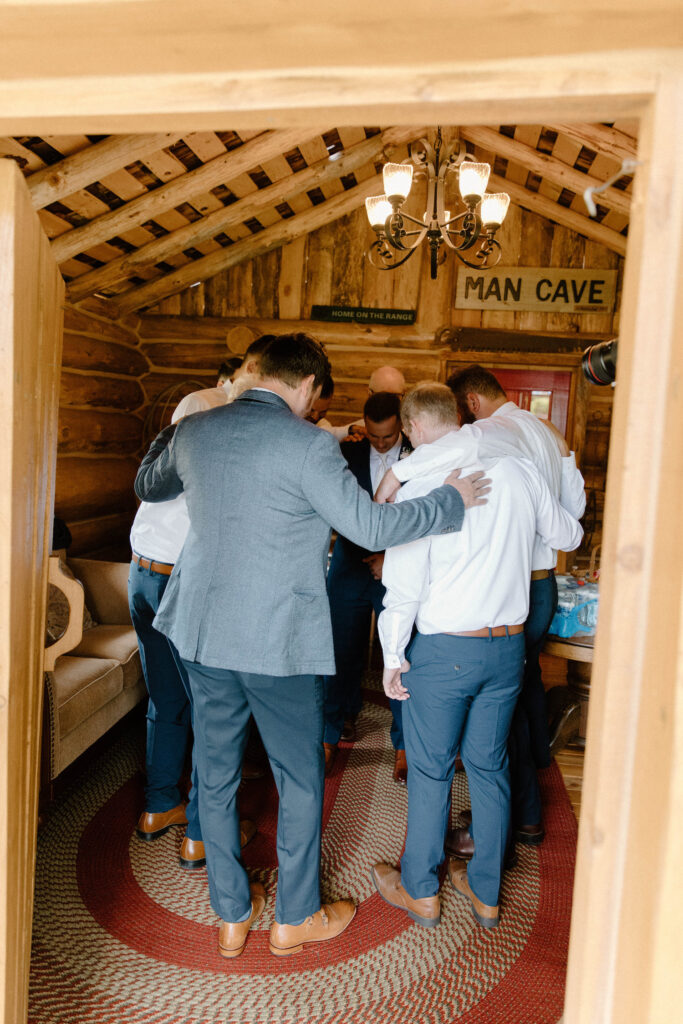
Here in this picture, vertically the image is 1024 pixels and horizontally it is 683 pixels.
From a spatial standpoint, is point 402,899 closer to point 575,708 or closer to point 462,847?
point 462,847

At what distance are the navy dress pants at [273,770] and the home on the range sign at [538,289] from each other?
5.05m

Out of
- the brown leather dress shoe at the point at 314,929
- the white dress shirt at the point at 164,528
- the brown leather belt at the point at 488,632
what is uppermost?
the white dress shirt at the point at 164,528

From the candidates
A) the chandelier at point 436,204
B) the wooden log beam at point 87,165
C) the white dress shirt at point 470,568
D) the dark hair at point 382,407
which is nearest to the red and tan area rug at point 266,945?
the white dress shirt at point 470,568

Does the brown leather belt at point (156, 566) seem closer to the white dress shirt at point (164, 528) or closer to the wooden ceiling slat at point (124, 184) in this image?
the white dress shirt at point (164, 528)

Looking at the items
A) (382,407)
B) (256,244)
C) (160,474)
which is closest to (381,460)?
(382,407)

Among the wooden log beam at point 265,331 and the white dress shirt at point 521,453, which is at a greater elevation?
the wooden log beam at point 265,331

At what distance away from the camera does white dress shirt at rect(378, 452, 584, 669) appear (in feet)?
7.00

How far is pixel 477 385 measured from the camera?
2777mm

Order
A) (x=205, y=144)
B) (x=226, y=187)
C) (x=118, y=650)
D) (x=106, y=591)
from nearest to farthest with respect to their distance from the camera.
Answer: (x=118, y=650)
(x=106, y=591)
(x=205, y=144)
(x=226, y=187)

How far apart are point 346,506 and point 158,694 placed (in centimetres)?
140

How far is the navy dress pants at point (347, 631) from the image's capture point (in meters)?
3.32

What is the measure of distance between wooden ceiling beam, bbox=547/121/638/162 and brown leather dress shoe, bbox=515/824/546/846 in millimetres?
3963

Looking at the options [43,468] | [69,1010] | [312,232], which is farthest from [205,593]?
[312,232]

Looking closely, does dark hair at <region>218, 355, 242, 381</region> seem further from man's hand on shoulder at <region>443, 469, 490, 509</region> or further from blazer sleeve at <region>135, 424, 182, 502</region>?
man's hand on shoulder at <region>443, 469, 490, 509</region>
